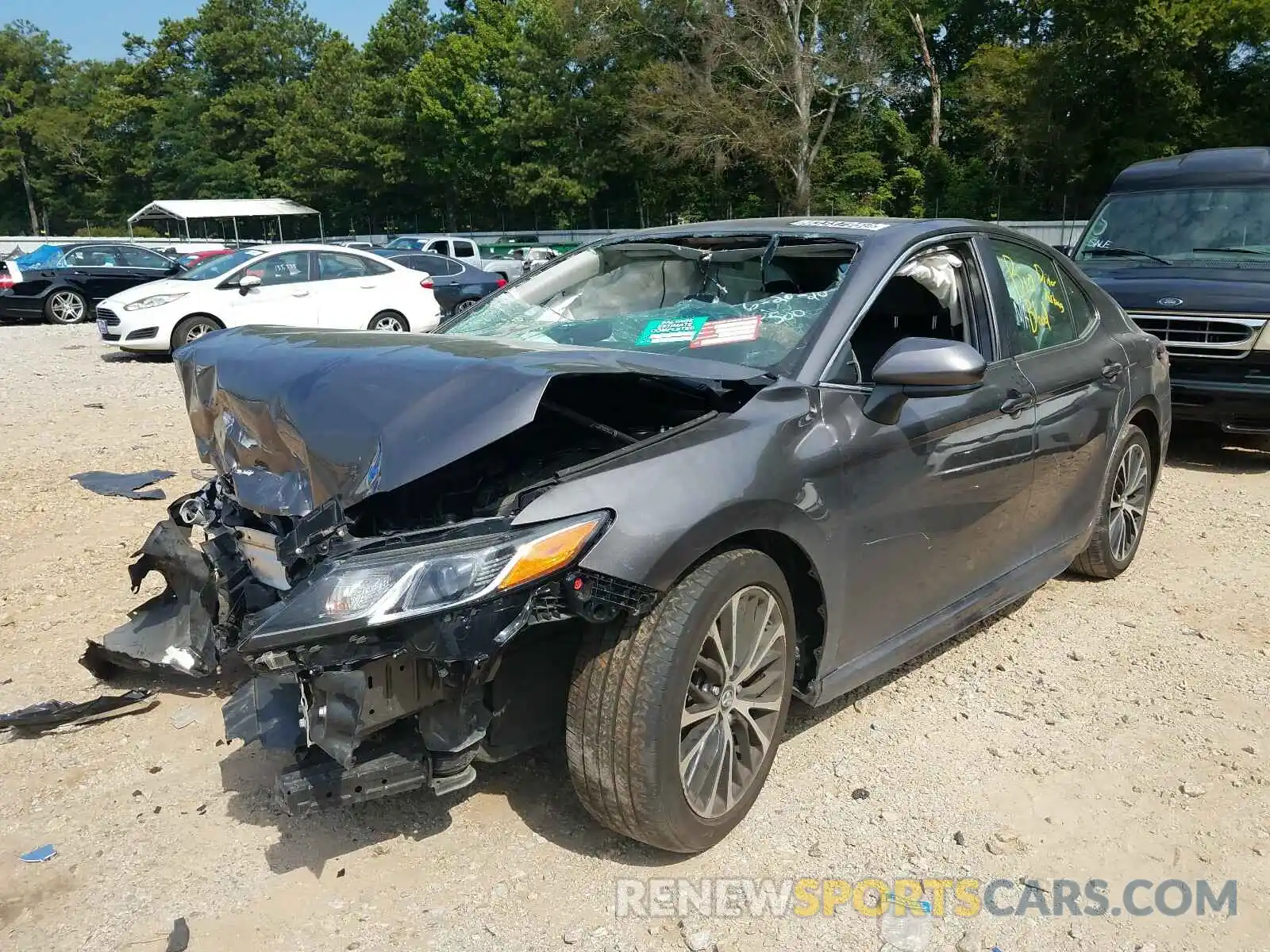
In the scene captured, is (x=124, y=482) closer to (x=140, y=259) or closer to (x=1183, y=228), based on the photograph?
(x=1183, y=228)

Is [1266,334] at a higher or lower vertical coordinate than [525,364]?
lower

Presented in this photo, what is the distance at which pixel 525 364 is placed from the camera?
9.16ft

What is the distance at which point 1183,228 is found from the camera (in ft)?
26.4

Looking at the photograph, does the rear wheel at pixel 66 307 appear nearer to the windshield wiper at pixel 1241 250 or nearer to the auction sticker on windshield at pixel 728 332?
the windshield wiper at pixel 1241 250

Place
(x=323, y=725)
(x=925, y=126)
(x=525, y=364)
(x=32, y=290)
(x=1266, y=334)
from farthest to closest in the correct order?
(x=925, y=126)
(x=32, y=290)
(x=1266, y=334)
(x=525, y=364)
(x=323, y=725)

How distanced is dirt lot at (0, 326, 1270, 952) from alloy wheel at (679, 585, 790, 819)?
0.21m

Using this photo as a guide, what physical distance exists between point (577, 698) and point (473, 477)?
749mm

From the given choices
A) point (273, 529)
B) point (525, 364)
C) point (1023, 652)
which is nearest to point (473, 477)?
point (525, 364)

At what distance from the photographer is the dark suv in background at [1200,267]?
6.94m

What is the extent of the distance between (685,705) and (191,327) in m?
12.4

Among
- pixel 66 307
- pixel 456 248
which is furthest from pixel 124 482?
pixel 456 248

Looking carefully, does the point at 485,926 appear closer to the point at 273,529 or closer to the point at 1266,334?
the point at 273,529

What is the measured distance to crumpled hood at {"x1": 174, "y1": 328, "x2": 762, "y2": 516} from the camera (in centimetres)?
261

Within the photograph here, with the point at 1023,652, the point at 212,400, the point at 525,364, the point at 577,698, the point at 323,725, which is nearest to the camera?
Result: the point at 323,725
